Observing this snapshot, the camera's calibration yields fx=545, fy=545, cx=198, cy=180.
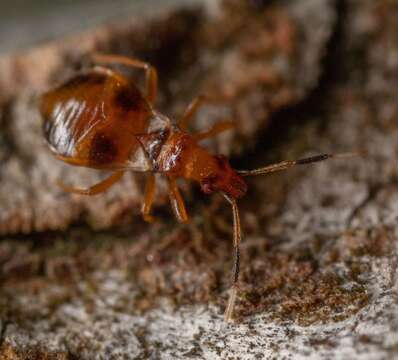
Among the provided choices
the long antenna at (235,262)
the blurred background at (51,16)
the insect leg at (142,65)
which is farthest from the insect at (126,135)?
A: the blurred background at (51,16)

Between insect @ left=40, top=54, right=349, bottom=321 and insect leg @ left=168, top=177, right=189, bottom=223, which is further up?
insect @ left=40, top=54, right=349, bottom=321

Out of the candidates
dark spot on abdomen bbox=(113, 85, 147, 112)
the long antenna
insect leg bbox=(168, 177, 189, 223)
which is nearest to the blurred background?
dark spot on abdomen bbox=(113, 85, 147, 112)

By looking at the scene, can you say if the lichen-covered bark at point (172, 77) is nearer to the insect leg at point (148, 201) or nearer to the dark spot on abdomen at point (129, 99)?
the insect leg at point (148, 201)

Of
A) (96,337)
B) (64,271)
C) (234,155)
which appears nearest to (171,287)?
Answer: (96,337)

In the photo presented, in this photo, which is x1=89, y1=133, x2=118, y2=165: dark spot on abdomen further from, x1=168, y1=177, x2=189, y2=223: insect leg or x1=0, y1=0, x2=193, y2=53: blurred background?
x1=0, y1=0, x2=193, y2=53: blurred background

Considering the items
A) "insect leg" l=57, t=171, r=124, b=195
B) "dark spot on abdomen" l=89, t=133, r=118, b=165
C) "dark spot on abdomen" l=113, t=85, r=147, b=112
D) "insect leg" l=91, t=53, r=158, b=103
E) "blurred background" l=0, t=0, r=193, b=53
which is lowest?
"insect leg" l=57, t=171, r=124, b=195

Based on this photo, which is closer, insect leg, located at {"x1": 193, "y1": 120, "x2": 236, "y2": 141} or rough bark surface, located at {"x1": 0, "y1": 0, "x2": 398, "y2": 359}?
rough bark surface, located at {"x1": 0, "y1": 0, "x2": 398, "y2": 359}

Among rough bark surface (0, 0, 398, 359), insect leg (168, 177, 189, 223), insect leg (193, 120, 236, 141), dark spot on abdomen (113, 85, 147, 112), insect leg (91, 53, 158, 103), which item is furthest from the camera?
insect leg (91, 53, 158, 103)

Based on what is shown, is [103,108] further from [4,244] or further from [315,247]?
[315,247]

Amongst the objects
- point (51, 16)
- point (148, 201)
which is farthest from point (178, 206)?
point (51, 16)
